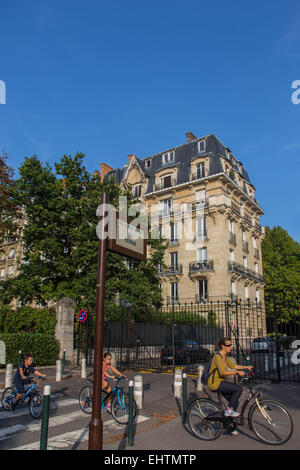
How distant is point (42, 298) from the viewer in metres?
24.4

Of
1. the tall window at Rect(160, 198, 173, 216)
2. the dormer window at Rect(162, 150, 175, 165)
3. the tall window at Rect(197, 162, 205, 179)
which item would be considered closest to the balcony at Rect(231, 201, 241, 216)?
the tall window at Rect(197, 162, 205, 179)

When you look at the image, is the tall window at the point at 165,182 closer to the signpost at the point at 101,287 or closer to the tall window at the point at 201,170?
the tall window at the point at 201,170

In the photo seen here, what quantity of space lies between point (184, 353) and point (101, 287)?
14266 mm

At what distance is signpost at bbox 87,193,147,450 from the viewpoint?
502 centimetres

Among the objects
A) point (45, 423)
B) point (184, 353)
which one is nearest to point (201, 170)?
point (184, 353)

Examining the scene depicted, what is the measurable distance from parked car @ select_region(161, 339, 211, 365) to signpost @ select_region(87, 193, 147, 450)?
42.0 feet

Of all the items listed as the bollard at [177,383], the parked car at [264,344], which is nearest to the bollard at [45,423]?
the bollard at [177,383]

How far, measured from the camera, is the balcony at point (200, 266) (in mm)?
35094

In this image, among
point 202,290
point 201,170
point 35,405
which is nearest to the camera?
point 35,405

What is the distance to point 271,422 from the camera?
5.83 metres

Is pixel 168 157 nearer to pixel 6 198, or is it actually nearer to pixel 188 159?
pixel 188 159

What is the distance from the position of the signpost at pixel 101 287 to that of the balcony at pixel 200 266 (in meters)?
29.3

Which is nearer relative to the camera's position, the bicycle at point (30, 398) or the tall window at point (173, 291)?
the bicycle at point (30, 398)
